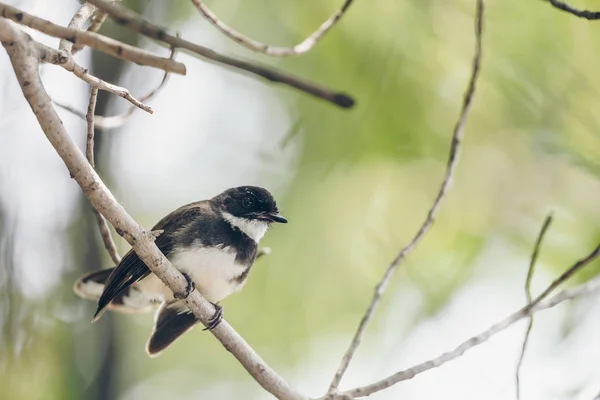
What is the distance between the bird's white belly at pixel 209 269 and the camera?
4195mm

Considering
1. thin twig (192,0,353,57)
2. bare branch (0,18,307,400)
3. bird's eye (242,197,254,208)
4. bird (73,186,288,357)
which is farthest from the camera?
bird's eye (242,197,254,208)

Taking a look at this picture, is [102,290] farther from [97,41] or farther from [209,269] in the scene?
[97,41]

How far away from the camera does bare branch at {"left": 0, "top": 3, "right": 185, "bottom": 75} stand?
1569 millimetres

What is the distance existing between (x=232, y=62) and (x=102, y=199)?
1.32m

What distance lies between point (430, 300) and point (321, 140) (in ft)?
5.03

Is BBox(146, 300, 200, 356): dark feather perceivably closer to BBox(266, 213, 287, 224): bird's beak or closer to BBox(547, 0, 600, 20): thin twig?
BBox(266, 213, 287, 224): bird's beak

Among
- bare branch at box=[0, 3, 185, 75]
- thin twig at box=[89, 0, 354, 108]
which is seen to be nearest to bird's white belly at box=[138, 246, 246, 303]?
bare branch at box=[0, 3, 185, 75]

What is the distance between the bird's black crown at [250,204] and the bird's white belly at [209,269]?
0.43m

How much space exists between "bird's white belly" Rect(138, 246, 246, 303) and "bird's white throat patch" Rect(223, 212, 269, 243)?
0.26m

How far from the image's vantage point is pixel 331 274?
6.49 m

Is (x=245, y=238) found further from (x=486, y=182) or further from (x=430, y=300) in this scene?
(x=486, y=182)

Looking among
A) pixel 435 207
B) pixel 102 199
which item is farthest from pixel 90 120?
pixel 435 207

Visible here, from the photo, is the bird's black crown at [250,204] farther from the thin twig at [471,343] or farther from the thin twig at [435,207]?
the thin twig at [471,343]

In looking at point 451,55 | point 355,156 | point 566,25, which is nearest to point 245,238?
point 355,156
